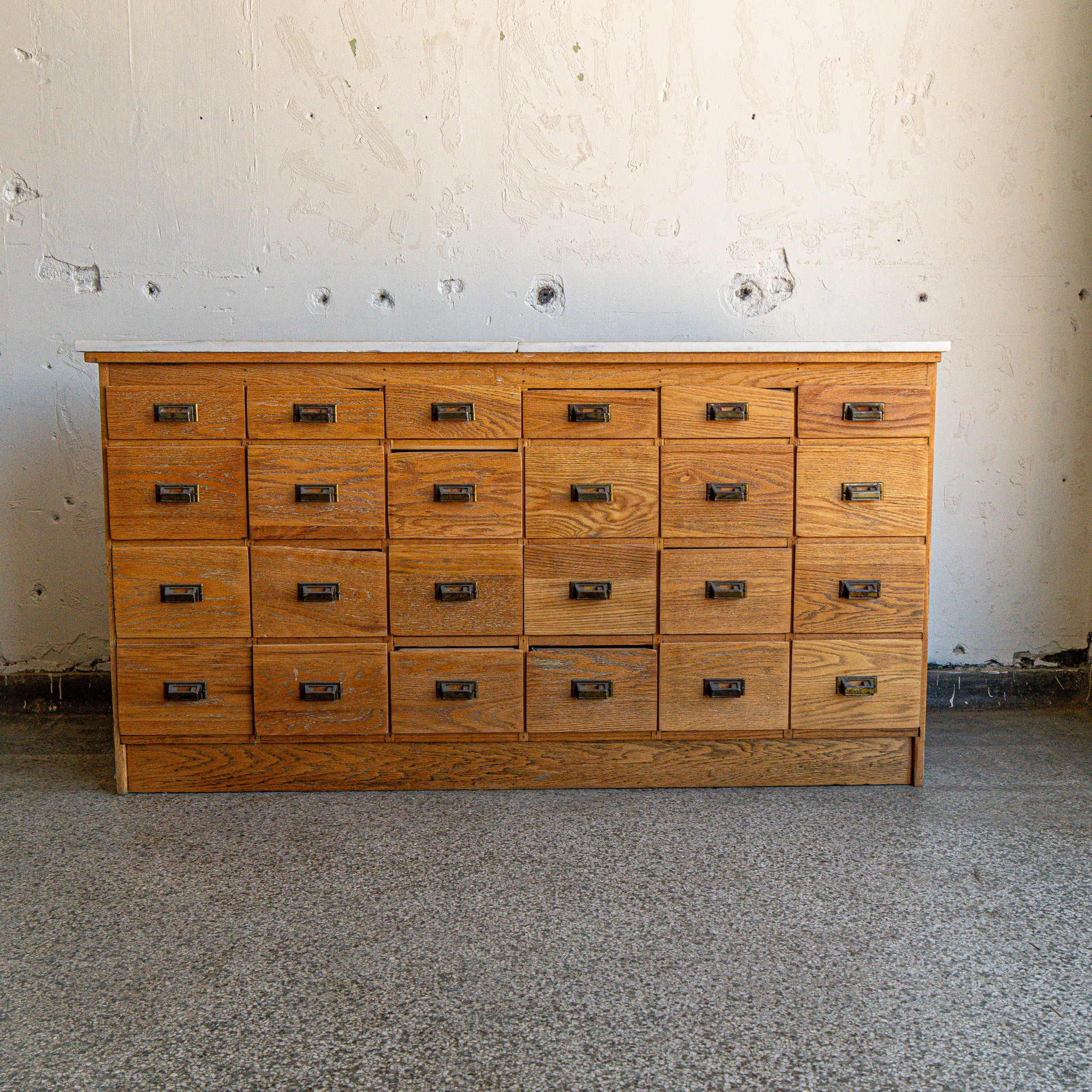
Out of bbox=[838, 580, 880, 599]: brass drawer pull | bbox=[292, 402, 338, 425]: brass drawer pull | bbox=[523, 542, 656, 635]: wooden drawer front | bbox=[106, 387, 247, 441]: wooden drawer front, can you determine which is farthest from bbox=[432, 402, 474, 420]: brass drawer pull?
bbox=[838, 580, 880, 599]: brass drawer pull

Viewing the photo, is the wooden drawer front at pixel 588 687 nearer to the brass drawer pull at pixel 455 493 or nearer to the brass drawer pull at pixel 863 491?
the brass drawer pull at pixel 455 493

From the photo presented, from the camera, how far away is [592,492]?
2.12 m

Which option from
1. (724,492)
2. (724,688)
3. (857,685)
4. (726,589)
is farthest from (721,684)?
(724,492)

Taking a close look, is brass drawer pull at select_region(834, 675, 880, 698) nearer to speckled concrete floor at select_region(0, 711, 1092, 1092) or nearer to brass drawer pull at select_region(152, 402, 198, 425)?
speckled concrete floor at select_region(0, 711, 1092, 1092)

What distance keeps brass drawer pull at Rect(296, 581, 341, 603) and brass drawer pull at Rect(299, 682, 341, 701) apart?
8.3 inches

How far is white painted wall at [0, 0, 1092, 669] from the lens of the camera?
8.54 feet

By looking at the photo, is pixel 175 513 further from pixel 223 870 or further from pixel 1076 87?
pixel 1076 87

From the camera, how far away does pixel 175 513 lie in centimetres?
211

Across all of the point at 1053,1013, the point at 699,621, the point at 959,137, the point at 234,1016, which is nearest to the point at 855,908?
the point at 1053,1013

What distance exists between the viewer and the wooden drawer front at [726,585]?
2.16 m

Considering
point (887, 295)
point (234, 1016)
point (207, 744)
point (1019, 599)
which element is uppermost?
point (887, 295)

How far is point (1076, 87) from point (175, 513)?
117 inches

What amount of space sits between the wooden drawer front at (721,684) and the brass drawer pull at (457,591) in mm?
504

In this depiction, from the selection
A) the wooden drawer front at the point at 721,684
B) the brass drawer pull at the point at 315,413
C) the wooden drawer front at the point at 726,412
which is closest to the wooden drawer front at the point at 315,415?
the brass drawer pull at the point at 315,413
